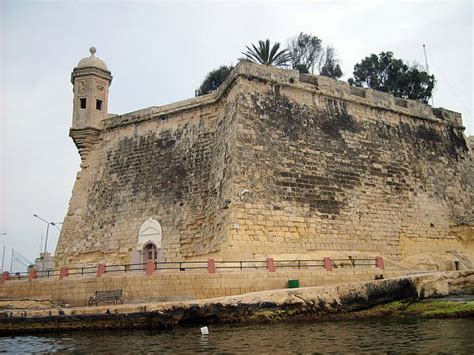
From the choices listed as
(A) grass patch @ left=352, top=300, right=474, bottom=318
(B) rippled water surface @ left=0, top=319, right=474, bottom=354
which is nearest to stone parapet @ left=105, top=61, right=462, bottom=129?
(A) grass patch @ left=352, top=300, right=474, bottom=318

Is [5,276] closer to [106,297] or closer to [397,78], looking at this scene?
[106,297]

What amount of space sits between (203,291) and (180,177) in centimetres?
614

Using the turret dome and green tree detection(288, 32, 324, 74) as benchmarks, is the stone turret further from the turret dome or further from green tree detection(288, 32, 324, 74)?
green tree detection(288, 32, 324, 74)

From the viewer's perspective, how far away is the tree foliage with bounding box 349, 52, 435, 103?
94.7ft

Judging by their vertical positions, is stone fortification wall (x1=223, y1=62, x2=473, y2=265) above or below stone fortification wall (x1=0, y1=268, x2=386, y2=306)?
above

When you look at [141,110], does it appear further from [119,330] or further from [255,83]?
[119,330]

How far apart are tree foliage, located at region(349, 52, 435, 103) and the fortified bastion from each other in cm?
965

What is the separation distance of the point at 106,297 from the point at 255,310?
4396 millimetres

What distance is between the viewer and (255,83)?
15234 millimetres

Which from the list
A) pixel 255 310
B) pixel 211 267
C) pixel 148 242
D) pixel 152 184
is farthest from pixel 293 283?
pixel 152 184

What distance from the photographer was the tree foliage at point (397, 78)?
1136 inches

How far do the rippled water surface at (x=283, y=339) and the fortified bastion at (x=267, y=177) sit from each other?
4.15 metres

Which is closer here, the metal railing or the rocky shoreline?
the rocky shoreline

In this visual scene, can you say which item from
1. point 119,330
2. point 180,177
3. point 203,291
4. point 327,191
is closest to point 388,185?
point 327,191
